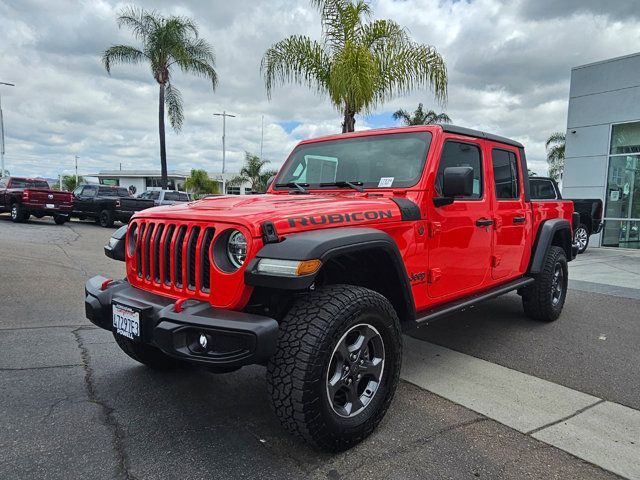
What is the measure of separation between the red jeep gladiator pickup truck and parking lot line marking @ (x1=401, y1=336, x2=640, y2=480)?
0.56 metres

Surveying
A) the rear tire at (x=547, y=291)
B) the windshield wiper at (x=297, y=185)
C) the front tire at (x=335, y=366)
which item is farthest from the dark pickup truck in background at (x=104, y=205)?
the front tire at (x=335, y=366)

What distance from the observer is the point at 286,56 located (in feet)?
35.3

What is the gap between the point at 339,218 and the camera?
2734mm

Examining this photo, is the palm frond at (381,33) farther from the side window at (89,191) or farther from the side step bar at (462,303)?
the side window at (89,191)

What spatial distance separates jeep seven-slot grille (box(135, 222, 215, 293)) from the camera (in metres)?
2.54

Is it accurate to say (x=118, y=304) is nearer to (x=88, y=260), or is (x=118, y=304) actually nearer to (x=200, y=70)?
(x=88, y=260)

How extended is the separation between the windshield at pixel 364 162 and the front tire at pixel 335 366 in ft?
3.90

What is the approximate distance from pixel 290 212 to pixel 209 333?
31.3 inches

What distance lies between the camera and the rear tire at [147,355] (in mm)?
3311

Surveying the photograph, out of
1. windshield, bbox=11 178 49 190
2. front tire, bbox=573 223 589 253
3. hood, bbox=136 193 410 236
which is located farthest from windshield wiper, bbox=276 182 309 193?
windshield, bbox=11 178 49 190

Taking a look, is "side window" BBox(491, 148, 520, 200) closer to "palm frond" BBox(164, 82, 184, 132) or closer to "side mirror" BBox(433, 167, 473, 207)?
"side mirror" BBox(433, 167, 473, 207)

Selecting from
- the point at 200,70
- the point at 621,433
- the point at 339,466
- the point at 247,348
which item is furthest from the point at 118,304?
the point at 200,70

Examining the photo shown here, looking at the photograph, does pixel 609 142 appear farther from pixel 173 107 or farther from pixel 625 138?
pixel 173 107

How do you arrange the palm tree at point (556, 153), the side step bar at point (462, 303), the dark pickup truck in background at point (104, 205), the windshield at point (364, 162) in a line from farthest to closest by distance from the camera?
the palm tree at point (556, 153)
the dark pickup truck in background at point (104, 205)
the windshield at point (364, 162)
the side step bar at point (462, 303)
